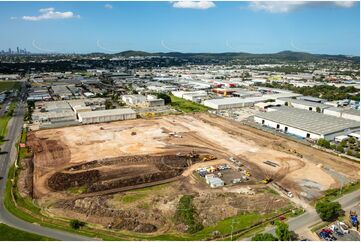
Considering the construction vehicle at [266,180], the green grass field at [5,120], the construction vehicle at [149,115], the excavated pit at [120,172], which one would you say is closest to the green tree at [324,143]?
the construction vehicle at [266,180]

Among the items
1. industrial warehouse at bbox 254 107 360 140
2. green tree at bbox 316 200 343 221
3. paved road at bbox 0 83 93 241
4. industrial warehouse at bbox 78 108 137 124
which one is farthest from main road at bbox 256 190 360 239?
industrial warehouse at bbox 78 108 137 124

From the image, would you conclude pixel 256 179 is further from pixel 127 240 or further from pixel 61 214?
pixel 61 214

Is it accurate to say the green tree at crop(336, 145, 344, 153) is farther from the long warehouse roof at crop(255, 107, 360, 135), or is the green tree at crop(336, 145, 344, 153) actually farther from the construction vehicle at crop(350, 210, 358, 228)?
the construction vehicle at crop(350, 210, 358, 228)

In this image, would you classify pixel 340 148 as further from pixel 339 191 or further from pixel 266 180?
pixel 266 180

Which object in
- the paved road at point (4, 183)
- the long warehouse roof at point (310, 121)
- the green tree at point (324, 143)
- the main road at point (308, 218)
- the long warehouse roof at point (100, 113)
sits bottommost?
the paved road at point (4, 183)

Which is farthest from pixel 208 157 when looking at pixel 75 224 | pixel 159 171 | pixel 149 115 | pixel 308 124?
pixel 149 115

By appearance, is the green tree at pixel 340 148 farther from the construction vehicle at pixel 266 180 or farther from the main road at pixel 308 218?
the construction vehicle at pixel 266 180
